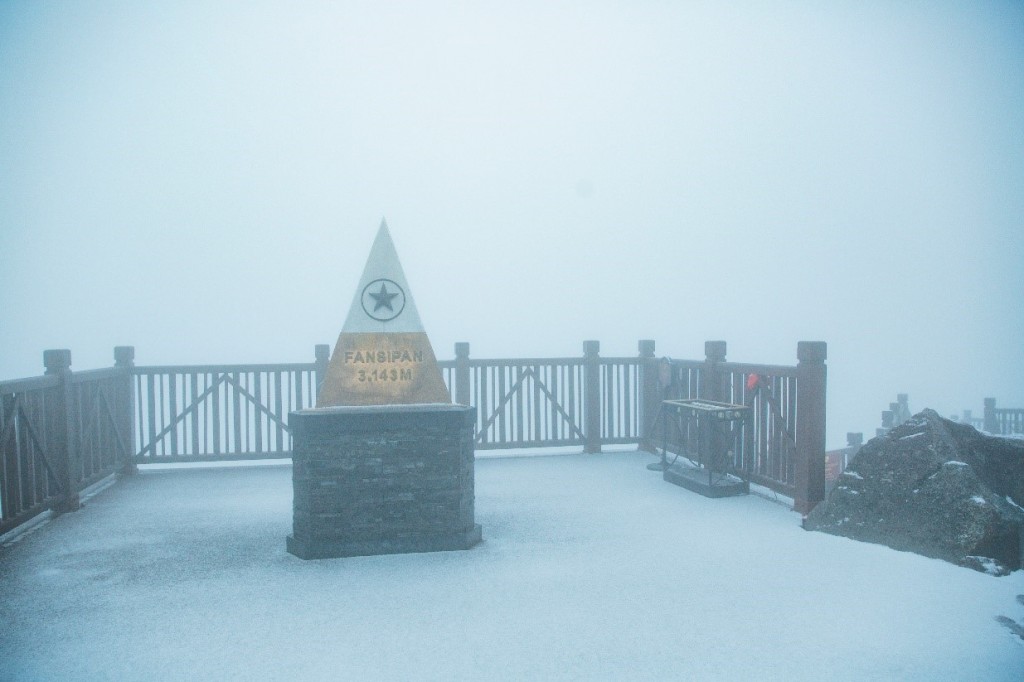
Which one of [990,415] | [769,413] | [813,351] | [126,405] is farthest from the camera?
[990,415]

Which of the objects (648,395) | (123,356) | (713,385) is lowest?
(648,395)

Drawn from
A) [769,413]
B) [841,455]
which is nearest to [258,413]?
[769,413]

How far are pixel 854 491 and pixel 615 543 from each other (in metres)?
2.24

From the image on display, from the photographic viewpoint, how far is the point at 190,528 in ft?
21.2

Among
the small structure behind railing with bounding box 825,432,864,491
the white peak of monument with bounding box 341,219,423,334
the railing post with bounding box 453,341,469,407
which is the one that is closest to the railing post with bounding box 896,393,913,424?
the small structure behind railing with bounding box 825,432,864,491

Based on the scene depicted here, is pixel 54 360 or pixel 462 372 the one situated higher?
pixel 54 360

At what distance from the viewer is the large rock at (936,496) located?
4973 mm

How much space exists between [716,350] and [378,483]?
4886 mm

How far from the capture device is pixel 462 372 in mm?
10023

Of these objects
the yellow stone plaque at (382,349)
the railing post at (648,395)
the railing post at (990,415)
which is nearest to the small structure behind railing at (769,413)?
the railing post at (648,395)

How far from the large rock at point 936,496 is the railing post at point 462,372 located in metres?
5.29

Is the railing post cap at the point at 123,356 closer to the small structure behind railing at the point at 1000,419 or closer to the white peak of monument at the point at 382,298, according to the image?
the white peak of monument at the point at 382,298

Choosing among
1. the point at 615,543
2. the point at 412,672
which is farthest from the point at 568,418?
the point at 412,672

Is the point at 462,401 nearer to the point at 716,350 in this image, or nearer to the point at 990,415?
the point at 716,350
